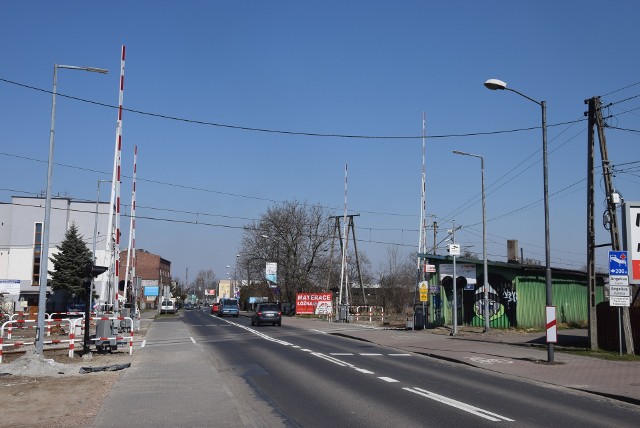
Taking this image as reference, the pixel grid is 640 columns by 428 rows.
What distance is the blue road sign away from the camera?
65.5 feet

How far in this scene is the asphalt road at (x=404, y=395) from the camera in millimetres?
9742

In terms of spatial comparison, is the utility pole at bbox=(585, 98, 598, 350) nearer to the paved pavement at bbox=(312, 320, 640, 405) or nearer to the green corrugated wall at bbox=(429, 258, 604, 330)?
the paved pavement at bbox=(312, 320, 640, 405)

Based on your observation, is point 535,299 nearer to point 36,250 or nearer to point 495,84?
point 495,84

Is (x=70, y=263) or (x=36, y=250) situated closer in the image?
(x=70, y=263)

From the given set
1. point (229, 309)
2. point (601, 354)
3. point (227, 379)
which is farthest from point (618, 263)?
point (229, 309)

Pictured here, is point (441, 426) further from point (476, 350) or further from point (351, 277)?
point (351, 277)

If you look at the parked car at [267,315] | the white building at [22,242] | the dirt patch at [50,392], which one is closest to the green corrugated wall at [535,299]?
the parked car at [267,315]

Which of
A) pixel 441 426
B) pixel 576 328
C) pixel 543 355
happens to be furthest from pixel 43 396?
pixel 576 328

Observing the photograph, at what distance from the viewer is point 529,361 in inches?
757

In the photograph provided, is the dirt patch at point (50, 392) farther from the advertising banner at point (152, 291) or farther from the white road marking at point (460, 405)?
the advertising banner at point (152, 291)

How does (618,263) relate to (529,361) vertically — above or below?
above

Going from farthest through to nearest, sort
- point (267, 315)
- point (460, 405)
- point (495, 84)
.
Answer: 1. point (267, 315)
2. point (495, 84)
3. point (460, 405)

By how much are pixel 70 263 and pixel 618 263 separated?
60.0m

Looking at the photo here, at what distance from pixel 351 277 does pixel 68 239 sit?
112 feet
